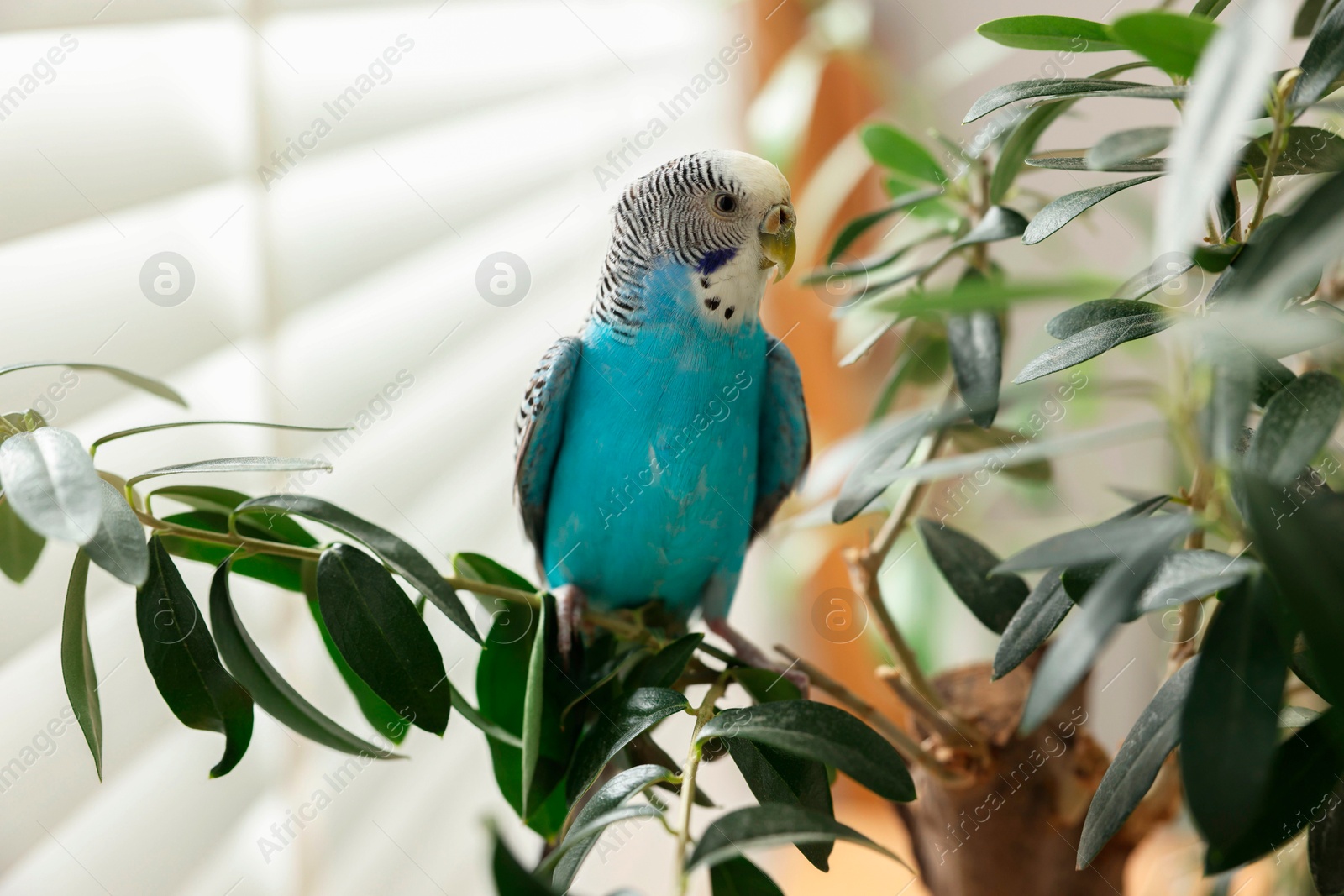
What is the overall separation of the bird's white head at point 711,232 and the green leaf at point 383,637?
41cm

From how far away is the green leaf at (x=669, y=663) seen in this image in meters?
0.62

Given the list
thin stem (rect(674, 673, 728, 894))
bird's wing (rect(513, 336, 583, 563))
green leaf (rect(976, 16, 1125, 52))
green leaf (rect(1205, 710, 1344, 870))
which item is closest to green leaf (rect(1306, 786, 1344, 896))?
green leaf (rect(1205, 710, 1344, 870))

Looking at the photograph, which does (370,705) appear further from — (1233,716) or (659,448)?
(1233,716)

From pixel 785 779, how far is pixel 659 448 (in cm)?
38

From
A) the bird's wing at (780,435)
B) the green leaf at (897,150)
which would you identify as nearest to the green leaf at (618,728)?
the bird's wing at (780,435)

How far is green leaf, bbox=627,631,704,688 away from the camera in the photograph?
62 cm

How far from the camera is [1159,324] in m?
0.51

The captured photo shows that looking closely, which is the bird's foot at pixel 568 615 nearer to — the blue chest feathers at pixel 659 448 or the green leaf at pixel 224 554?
the blue chest feathers at pixel 659 448

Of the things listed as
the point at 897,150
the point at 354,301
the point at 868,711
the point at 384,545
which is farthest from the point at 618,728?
the point at 354,301

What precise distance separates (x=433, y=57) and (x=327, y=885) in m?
1.05

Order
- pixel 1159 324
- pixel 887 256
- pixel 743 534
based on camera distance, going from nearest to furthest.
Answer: pixel 1159 324 < pixel 887 256 < pixel 743 534

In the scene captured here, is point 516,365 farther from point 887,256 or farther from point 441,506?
point 887,256

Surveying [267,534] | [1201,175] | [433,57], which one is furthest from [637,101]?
[1201,175]

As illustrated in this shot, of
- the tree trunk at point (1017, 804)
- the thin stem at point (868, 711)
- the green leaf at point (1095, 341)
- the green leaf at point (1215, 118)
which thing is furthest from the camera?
the tree trunk at point (1017, 804)
